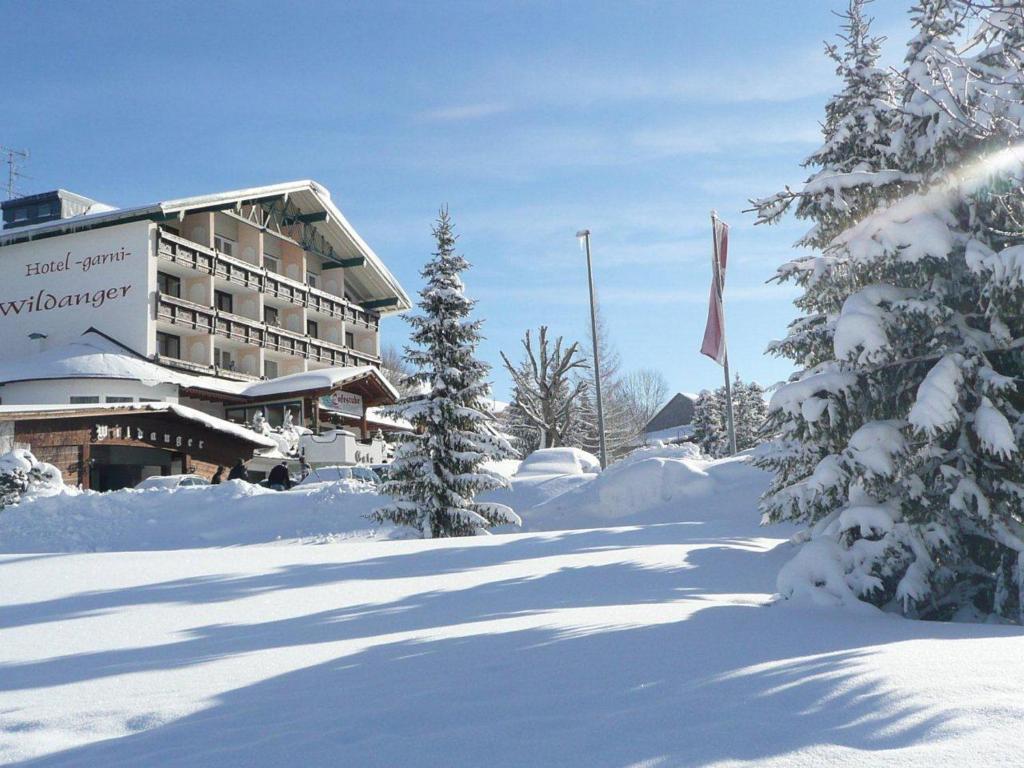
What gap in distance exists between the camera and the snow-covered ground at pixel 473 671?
364 cm

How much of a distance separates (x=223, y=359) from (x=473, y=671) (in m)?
36.7

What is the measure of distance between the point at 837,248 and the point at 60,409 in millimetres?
22023

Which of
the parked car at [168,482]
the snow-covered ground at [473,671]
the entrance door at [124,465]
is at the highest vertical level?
the entrance door at [124,465]

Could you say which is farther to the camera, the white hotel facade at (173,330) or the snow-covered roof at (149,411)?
the white hotel facade at (173,330)

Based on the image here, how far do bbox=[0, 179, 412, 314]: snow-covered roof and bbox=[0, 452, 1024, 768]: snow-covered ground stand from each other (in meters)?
28.1

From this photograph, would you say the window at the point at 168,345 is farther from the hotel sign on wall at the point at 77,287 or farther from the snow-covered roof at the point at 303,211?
the snow-covered roof at the point at 303,211

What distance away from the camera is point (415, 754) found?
142 inches

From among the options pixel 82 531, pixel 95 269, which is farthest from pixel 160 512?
pixel 95 269

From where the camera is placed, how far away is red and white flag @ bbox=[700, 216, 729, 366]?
22344 millimetres

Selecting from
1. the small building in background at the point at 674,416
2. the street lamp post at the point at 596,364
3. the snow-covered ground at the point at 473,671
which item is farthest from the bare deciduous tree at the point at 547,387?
the small building in background at the point at 674,416

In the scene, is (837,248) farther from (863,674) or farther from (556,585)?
(863,674)

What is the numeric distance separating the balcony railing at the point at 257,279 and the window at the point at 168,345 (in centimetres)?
312

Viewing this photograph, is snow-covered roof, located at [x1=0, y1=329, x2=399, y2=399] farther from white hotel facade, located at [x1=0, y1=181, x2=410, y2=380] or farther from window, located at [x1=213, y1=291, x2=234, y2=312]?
window, located at [x1=213, y1=291, x2=234, y2=312]

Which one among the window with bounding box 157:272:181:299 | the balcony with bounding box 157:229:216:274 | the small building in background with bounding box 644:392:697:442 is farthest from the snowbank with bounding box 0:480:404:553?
the small building in background with bounding box 644:392:697:442
